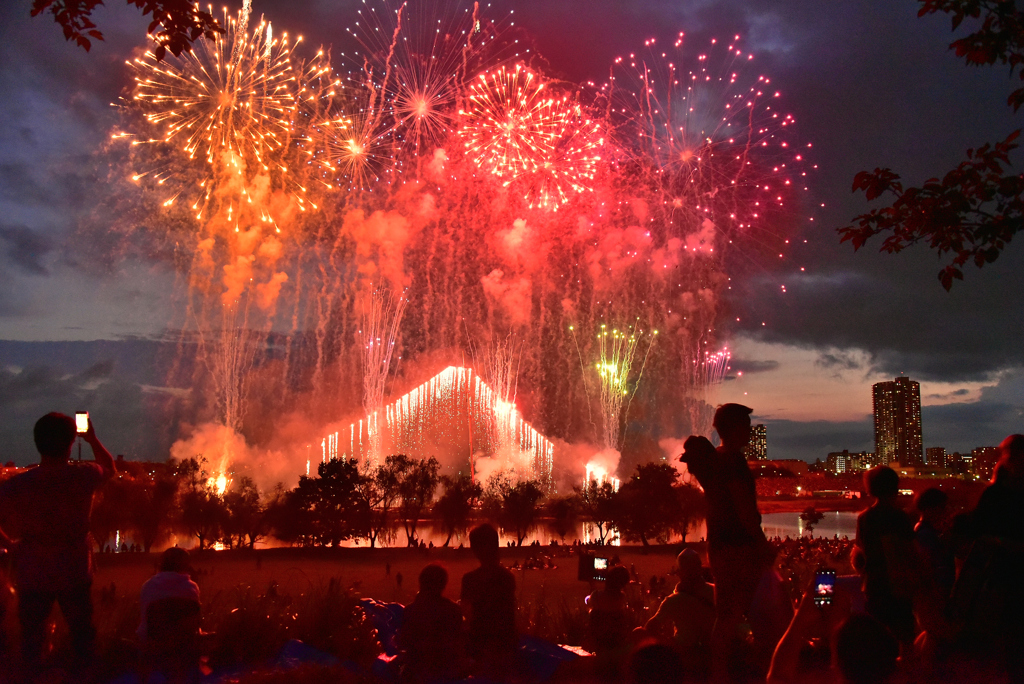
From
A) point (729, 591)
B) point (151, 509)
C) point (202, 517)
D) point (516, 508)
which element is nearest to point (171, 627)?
point (729, 591)

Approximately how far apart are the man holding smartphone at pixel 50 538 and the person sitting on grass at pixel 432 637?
1.87 metres

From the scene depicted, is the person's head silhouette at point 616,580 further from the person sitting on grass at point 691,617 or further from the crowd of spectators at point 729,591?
the crowd of spectators at point 729,591

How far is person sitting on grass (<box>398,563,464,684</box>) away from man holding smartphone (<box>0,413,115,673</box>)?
1.87m

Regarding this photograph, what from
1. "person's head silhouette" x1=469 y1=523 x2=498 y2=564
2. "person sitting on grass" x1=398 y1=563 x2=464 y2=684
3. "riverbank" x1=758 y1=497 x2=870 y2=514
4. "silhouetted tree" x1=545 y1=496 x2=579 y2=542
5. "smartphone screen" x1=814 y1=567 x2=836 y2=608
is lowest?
"riverbank" x1=758 y1=497 x2=870 y2=514

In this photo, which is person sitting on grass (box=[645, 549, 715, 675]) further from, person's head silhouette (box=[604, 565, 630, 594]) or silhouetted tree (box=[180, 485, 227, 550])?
silhouetted tree (box=[180, 485, 227, 550])

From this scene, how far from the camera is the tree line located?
35.9 m

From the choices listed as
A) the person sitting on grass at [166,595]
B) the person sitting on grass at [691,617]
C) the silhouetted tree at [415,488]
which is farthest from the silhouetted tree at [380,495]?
the person sitting on grass at [691,617]

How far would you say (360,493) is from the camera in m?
39.5

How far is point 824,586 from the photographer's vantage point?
171 inches

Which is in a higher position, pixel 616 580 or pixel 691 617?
pixel 616 580

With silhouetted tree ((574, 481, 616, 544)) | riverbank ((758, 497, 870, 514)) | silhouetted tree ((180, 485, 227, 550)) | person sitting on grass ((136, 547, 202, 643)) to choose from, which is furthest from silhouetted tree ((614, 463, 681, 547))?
person sitting on grass ((136, 547, 202, 643))

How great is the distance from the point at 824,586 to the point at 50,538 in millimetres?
4482

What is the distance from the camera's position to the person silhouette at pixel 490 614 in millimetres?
4711

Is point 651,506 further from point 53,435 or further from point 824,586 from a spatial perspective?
point 53,435
